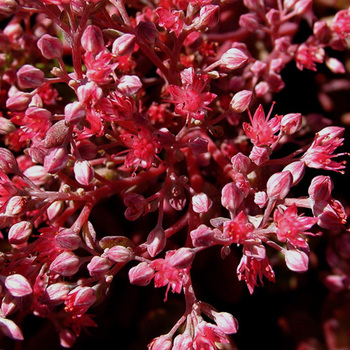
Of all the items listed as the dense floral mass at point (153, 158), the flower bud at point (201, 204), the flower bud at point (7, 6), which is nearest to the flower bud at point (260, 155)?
the dense floral mass at point (153, 158)

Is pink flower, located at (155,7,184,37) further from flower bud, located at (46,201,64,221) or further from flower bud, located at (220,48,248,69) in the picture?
flower bud, located at (46,201,64,221)

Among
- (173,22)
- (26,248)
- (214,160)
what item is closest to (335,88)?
(214,160)

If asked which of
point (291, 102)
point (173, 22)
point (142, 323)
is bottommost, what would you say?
point (142, 323)

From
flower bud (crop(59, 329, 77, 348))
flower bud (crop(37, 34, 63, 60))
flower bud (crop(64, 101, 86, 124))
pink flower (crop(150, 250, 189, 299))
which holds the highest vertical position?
flower bud (crop(37, 34, 63, 60))

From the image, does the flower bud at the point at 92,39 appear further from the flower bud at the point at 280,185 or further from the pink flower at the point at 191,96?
the flower bud at the point at 280,185

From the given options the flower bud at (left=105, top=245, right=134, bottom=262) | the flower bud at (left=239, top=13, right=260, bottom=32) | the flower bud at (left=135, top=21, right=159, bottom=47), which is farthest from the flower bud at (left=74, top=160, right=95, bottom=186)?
the flower bud at (left=239, top=13, right=260, bottom=32)

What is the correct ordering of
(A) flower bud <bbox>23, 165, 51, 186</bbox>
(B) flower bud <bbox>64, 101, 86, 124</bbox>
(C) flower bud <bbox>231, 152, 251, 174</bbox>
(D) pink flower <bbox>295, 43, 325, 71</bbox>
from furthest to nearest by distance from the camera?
(D) pink flower <bbox>295, 43, 325, 71</bbox>, (A) flower bud <bbox>23, 165, 51, 186</bbox>, (C) flower bud <bbox>231, 152, 251, 174</bbox>, (B) flower bud <bbox>64, 101, 86, 124</bbox>

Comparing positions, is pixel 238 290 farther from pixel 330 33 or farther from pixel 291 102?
pixel 330 33
